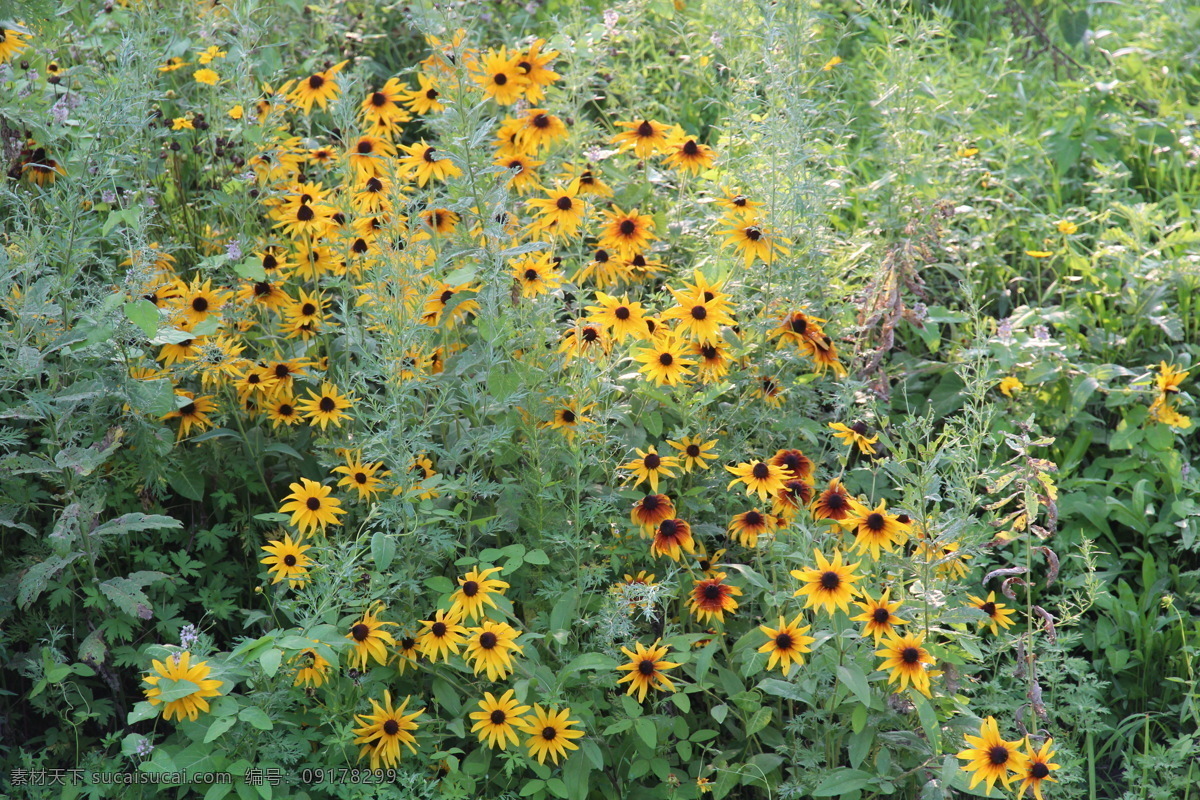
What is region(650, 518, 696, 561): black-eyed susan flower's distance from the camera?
2.23 metres

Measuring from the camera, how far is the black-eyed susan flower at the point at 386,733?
2047 mm

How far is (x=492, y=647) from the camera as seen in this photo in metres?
2.04

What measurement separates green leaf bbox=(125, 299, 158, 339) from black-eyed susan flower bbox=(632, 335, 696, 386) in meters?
0.98

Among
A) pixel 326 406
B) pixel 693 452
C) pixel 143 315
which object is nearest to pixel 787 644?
pixel 693 452

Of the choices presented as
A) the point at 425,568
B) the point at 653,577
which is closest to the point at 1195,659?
the point at 653,577

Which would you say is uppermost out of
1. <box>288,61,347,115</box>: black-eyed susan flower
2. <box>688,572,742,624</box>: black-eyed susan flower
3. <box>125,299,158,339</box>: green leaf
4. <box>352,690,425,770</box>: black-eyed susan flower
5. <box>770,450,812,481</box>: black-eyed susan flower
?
<box>288,61,347,115</box>: black-eyed susan flower

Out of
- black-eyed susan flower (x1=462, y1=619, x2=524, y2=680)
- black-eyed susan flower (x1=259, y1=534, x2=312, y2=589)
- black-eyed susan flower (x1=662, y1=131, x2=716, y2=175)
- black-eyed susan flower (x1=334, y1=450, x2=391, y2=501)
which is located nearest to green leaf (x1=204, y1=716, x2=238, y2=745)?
black-eyed susan flower (x1=259, y1=534, x2=312, y2=589)

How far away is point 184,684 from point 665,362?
1124mm

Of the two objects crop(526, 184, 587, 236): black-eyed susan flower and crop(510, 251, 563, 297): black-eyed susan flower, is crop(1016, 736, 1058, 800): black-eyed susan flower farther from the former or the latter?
crop(526, 184, 587, 236): black-eyed susan flower

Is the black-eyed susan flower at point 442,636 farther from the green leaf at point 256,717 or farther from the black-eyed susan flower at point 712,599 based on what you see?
the black-eyed susan flower at point 712,599

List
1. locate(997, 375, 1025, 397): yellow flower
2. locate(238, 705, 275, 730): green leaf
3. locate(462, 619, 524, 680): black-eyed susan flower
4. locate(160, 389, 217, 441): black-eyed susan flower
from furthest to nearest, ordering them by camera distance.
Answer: locate(997, 375, 1025, 397): yellow flower, locate(160, 389, 217, 441): black-eyed susan flower, locate(462, 619, 524, 680): black-eyed susan flower, locate(238, 705, 275, 730): green leaf

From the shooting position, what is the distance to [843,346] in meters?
2.71

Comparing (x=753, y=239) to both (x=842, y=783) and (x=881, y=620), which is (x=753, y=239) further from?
(x=842, y=783)

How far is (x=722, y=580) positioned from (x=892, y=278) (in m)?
0.91
